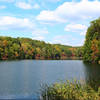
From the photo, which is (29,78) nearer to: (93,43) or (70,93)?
(70,93)

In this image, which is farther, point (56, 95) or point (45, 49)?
point (45, 49)

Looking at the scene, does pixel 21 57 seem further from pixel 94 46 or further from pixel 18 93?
pixel 18 93

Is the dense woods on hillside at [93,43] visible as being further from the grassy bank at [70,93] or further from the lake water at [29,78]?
the grassy bank at [70,93]

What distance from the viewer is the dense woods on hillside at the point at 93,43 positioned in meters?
66.3

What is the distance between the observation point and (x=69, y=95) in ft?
40.6

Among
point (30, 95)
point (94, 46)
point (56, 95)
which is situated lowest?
point (30, 95)

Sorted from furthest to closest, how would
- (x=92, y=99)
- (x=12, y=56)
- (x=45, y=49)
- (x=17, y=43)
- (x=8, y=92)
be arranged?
(x=45, y=49) → (x=17, y=43) → (x=12, y=56) → (x=8, y=92) → (x=92, y=99)

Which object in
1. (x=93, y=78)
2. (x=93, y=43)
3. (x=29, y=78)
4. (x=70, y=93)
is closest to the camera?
(x=70, y=93)

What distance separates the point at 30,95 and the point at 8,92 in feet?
8.74

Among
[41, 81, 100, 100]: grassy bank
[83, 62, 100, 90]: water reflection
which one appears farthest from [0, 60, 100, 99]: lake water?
[41, 81, 100, 100]: grassy bank

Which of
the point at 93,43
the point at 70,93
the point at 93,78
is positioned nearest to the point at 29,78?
the point at 93,78

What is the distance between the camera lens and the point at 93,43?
6744 cm

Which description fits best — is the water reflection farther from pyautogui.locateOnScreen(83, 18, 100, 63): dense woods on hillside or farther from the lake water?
pyautogui.locateOnScreen(83, 18, 100, 63): dense woods on hillside

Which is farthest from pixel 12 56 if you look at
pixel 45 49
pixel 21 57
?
pixel 45 49
